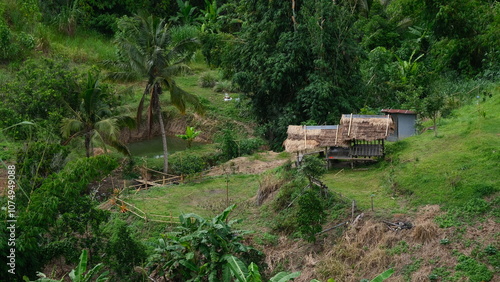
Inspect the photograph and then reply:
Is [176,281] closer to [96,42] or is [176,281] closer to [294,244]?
Answer: [294,244]

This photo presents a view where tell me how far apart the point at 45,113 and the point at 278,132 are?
905 cm

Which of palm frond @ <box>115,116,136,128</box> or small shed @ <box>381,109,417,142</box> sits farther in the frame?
palm frond @ <box>115,116,136,128</box>

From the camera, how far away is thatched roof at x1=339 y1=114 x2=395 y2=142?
19.3m

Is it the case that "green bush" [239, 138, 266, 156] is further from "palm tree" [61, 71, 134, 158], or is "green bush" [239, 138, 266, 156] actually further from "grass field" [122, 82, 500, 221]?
"palm tree" [61, 71, 134, 158]

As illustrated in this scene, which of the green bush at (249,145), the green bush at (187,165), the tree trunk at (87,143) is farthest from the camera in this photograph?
the green bush at (249,145)

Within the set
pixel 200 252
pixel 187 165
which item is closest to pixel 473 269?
pixel 200 252

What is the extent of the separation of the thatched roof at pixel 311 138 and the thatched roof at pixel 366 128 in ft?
1.04

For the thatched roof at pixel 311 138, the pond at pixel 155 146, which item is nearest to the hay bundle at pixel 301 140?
the thatched roof at pixel 311 138

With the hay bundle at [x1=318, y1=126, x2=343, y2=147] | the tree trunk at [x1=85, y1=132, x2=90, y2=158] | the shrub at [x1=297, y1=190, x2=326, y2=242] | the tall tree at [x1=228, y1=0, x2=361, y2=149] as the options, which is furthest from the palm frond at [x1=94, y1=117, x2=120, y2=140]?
the shrub at [x1=297, y1=190, x2=326, y2=242]

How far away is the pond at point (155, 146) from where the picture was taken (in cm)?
2919

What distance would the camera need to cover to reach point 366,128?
19500 millimetres

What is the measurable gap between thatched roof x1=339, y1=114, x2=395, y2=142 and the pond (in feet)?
35.8

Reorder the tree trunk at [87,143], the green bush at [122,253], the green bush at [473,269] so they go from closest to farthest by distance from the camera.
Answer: the green bush at [473,269]
the green bush at [122,253]
the tree trunk at [87,143]

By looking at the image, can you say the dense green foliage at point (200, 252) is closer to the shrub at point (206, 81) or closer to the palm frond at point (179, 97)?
the palm frond at point (179, 97)
